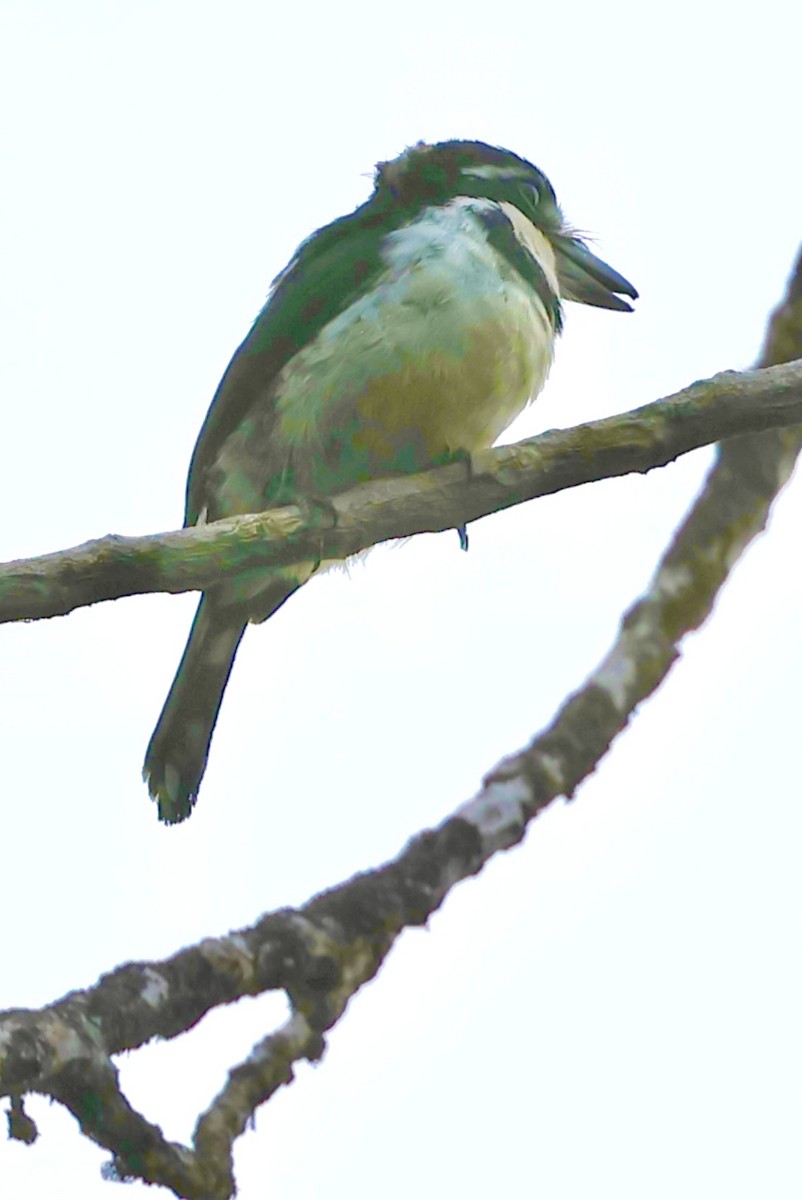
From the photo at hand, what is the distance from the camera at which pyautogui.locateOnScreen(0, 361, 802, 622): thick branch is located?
3.00m

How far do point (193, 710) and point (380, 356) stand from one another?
115cm

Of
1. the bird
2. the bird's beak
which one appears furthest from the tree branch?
the bird

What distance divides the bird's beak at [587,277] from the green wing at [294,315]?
538 mm

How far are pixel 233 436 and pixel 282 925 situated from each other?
5.81 ft

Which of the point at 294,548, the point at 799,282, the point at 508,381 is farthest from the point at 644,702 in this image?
the point at 799,282

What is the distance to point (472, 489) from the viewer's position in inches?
136

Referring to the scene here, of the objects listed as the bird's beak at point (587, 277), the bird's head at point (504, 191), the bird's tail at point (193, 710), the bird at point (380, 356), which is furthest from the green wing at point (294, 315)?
the bird's beak at point (587, 277)

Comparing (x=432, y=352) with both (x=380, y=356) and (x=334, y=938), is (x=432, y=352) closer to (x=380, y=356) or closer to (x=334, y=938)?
(x=380, y=356)

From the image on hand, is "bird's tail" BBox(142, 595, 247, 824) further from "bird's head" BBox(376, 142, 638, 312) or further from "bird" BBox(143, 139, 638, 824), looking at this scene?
"bird's head" BBox(376, 142, 638, 312)

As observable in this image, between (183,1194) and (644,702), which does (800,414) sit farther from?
(183,1194)

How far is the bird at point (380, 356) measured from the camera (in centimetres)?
421

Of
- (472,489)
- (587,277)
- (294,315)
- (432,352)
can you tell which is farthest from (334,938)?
(587,277)

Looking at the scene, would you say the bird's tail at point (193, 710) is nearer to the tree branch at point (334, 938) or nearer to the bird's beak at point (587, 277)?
the tree branch at point (334, 938)


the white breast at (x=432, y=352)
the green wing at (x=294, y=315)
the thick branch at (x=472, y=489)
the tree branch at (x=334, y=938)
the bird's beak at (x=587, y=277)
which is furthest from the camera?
the bird's beak at (x=587, y=277)
